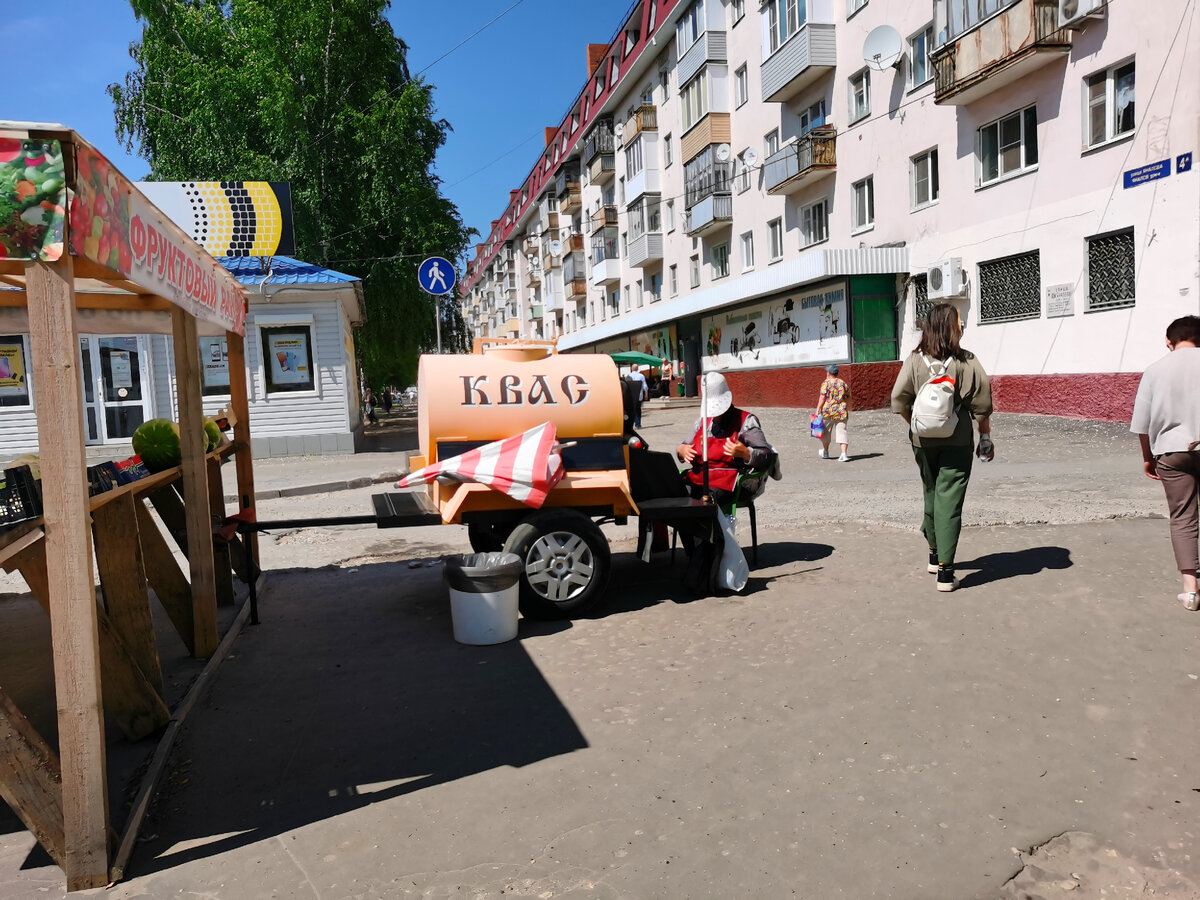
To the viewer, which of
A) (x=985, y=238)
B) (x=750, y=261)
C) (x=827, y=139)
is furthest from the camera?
(x=750, y=261)

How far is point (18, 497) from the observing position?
3.12 m

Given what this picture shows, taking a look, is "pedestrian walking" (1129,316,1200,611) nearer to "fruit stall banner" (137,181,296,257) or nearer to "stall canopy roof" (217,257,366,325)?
"stall canopy roof" (217,257,366,325)

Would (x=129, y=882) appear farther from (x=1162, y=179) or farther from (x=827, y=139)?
(x=827, y=139)

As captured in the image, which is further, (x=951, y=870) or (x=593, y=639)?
(x=593, y=639)

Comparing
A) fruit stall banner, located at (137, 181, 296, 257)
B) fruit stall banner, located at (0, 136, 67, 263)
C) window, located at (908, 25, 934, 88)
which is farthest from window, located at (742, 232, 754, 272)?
fruit stall banner, located at (0, 136, 67, 263)

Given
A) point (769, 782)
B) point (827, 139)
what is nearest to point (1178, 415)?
point (769, 782)

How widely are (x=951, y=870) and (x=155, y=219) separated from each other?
3843 millimetres

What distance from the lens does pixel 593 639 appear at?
529cm

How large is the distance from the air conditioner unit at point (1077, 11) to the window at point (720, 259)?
16568mm

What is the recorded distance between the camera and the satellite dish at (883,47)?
21.3 m

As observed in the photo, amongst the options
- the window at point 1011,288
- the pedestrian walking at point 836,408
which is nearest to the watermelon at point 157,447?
the pedestrian walking at point 836,408

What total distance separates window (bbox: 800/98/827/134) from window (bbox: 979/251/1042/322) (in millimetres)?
8256

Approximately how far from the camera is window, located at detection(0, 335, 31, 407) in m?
16.6

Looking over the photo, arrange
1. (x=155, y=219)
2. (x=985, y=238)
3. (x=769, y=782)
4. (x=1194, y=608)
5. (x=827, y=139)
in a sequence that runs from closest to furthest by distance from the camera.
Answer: (x=769, y=782) → (x=155, y=219) → (x=1194, y=608) → (x=985, y=238) → (x=827, y=139)
